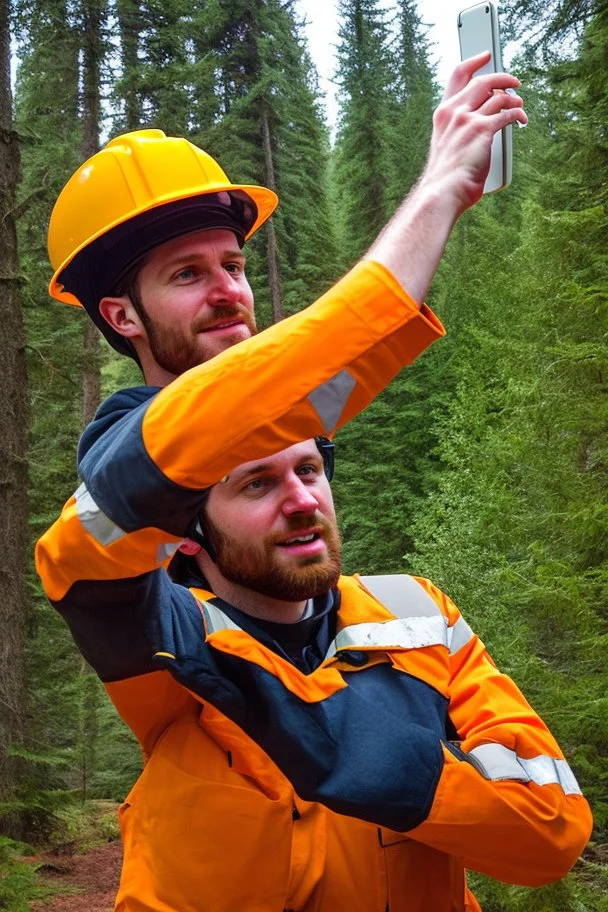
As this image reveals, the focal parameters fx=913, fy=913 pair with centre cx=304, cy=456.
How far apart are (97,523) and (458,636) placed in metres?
1.19

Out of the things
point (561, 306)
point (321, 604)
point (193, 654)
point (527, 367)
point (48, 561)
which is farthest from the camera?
point (527, 367)


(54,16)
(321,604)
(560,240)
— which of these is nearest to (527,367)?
(560,240)

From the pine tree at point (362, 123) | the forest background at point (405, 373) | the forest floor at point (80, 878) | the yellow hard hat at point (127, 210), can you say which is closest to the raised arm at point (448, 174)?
the yellow hard hat at point (127, 210)

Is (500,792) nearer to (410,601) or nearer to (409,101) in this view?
(410,601)

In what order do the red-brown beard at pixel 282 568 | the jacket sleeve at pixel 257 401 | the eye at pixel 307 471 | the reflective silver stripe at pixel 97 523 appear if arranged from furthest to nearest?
the eye at pixel 307 471
the red-brown beard at pixel 282 568
the reflective silver stripe at pixel 97 523
the jacket sleeve at pixel 257 401

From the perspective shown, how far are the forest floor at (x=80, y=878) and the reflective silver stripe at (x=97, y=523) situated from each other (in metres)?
10.5

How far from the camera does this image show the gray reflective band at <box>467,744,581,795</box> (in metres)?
2.03

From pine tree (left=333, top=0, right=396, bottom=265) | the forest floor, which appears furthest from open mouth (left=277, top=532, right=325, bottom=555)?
pine tree (left=333, top=0, right=396, bottom=265)

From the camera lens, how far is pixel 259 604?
2.29 m

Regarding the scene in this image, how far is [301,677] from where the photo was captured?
193 cm

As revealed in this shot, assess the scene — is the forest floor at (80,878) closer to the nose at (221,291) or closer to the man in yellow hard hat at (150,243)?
the man in yellow hard hat at (150,243)

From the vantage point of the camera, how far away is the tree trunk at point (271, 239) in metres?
25.0

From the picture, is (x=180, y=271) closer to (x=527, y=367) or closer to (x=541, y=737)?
(x=541, y=737)

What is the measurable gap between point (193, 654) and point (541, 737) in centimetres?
90
